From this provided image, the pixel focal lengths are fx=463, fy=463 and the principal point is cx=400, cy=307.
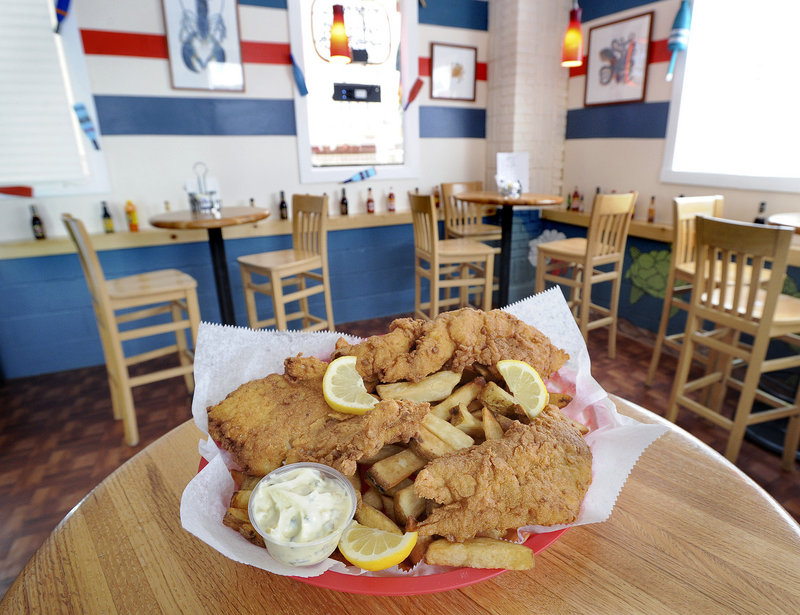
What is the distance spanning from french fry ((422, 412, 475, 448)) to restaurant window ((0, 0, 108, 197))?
4009 millimetres

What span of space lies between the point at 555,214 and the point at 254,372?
4.67 m

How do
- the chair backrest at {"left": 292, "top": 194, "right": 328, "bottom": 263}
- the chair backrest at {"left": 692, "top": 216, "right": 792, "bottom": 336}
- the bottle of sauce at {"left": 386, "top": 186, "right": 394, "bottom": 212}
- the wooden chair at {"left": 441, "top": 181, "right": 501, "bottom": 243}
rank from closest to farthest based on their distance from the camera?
the chair backrest at {"left": 692, "top": 216, "right": 792, "bottom": 336}, the chair backrest at {"left": 292, "top": 194, "right": 328, "bottom": 263}, the wooden chair at {"left": 441, "top": 181, "right": 501, "bottom": 243}, the bottle of sauce at {"left": 386, "top": 186, "right": 394, "bottom": 212}

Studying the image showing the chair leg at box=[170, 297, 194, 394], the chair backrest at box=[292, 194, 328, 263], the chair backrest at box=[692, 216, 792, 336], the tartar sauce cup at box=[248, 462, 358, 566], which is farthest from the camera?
the chair backrest at box=[292, 194, 328, 263]

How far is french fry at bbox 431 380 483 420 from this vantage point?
961mm

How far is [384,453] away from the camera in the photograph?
Answer: 2.91 ft

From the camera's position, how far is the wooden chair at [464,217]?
14.8 feet

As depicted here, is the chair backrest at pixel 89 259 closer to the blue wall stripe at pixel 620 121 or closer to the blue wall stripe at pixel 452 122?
the blue wall stripe at pixel 452 122

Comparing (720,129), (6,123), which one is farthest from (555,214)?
(6,123)

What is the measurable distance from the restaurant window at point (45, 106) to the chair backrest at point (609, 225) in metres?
3.90

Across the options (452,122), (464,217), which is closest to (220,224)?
(464,217)

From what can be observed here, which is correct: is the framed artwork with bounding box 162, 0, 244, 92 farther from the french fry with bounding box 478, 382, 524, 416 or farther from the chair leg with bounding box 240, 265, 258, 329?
the french fry with bounding box 478, 382, 524, 416

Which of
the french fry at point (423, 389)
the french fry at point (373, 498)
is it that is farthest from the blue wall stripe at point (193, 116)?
the french fry at point (373, 498)

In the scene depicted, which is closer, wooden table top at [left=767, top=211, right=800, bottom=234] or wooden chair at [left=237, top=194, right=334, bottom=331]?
wooden table top at [left=767, top=211, right=800, bottom=234]

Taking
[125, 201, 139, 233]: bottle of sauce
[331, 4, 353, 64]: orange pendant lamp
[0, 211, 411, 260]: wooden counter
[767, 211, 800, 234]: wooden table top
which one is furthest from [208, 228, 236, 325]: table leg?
[767, 211, 800, 234]: wooden table top
